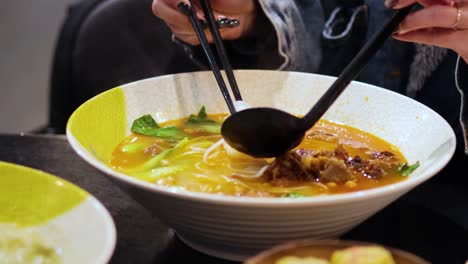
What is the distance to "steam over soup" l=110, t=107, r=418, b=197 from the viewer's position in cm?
112

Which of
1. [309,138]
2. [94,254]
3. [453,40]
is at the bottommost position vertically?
[309,138]

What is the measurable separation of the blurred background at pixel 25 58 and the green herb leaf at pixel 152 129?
276 cm

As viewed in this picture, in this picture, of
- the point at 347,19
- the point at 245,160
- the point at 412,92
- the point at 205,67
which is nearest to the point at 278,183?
the point at 245,160

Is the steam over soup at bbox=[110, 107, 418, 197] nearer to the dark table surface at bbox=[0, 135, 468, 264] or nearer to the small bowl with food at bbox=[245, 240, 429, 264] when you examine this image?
the dark table surface at bbox=[0, 135, 468, 264]

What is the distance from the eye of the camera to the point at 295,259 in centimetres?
68

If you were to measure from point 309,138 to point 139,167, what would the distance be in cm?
47

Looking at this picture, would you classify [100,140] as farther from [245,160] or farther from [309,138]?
[309,138]

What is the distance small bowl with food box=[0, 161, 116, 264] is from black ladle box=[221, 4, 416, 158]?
0.40m

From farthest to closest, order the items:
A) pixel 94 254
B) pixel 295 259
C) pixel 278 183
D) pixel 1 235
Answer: pixel 278 183, pixel 1 235, pixel 94 254, pixel 295 259

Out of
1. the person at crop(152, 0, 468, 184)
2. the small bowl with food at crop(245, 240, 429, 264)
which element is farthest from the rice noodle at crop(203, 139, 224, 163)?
the small bowl with food at crop(245, 240, 429, 264)

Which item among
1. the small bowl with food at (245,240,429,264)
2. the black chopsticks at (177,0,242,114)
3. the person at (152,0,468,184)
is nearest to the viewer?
the small bowl with food at (245,240,429,264)

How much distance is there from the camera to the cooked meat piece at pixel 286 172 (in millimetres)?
1127

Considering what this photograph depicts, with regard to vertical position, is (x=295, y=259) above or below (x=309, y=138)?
above

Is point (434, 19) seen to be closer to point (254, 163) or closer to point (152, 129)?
point (254, 163)
